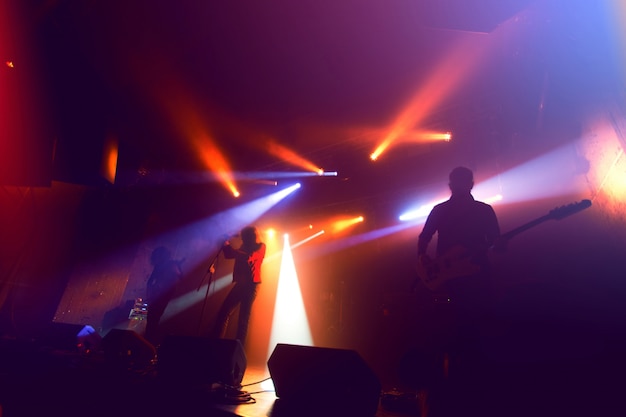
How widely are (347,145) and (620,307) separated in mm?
4580

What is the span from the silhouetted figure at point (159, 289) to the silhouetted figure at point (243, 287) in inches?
46.0

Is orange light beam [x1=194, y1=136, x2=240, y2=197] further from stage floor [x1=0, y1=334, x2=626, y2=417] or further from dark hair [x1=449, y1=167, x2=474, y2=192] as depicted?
dark hair [x1=449, y1=167, x2=474, y2=192]

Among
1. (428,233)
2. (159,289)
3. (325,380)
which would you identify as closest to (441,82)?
(428,233)

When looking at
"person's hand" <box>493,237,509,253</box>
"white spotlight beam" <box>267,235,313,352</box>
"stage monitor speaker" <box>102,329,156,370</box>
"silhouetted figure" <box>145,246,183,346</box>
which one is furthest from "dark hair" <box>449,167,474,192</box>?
"white spotlight beam" <box>267,235,313,352</box>

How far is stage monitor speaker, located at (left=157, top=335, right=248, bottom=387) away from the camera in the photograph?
2.43 meters

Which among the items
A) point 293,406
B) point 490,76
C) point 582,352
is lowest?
point 293,406

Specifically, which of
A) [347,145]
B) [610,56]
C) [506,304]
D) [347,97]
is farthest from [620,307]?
[347,145]

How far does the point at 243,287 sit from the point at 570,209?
359 centimetres

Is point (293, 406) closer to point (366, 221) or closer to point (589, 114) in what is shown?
point (589, 114)

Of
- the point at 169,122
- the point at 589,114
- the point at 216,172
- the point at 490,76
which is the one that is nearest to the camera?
the point at 589,114

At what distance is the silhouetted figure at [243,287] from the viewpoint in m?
4.05

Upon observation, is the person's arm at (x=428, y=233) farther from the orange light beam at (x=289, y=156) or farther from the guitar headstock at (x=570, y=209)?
the orange light beam at (x=289, y=156)

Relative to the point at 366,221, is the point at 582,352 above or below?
below

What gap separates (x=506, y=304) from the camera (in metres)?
2.57
